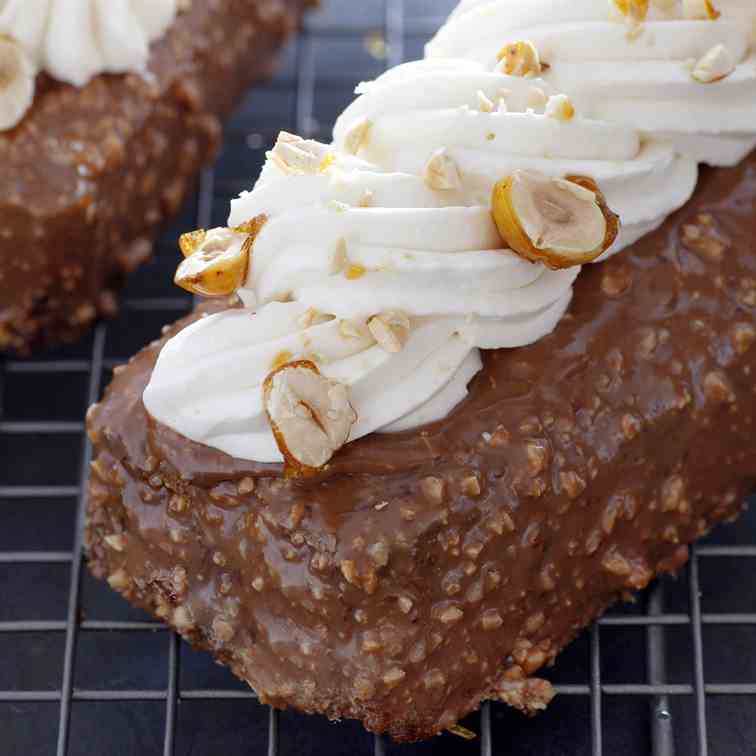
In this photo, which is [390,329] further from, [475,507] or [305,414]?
[475,507]

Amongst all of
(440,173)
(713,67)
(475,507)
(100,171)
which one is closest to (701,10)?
(713,67)

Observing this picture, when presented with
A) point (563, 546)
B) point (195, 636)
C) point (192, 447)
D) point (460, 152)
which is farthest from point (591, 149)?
point (195, 636)

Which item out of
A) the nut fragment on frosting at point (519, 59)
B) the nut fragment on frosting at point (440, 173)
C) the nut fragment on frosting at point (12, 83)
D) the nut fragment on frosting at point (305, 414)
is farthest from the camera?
the nut fragment on frosting at point (12, 83)

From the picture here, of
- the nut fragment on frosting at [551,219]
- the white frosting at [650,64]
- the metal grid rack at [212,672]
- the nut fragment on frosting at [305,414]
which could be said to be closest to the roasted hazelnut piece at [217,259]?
the nut fragment on frosting at [305,414]

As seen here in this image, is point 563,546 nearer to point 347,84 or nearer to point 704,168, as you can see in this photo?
point 704,168

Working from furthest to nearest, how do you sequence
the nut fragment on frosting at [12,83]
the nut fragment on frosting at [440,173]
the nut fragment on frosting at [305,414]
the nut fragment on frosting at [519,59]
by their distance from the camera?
the nut fragment on frosting at [12,83] → the nut fragment on frosting at [519,59] → the nut fragment on frosting at [440,173] → the nut fragment on frosting at [305,414]

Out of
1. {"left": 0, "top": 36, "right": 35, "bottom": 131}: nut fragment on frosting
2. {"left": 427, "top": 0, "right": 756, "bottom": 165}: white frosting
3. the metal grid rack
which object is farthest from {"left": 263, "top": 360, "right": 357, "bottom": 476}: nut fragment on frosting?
{"left": 0, "top": 36, "right": 35, "bottom": 131}: nut fragment on frosting

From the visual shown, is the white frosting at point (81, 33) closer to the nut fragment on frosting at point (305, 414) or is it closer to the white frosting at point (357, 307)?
the white frosting at point (357, 307)
